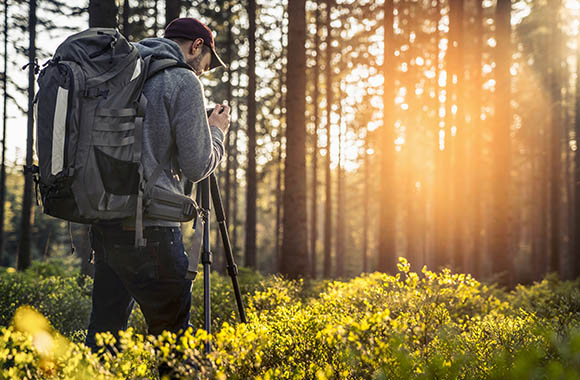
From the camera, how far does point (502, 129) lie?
13.8 metres

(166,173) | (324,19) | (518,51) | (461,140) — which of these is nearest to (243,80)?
(324,19)

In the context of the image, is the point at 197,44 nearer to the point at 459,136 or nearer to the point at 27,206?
the point at 27,206

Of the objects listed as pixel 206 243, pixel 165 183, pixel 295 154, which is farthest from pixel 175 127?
pixel 295 154

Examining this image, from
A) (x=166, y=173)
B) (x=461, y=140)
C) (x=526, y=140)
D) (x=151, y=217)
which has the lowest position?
(x=151, y=217)

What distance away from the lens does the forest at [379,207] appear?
315 cm

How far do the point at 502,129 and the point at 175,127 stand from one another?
12.9m

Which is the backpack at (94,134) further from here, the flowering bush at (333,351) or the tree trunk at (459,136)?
the tree trunk at (459,136)

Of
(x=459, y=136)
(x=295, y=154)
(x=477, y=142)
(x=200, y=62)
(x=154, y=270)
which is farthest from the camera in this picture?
(x=477, y=142)

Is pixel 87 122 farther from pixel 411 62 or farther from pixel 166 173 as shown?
pixel 411 62

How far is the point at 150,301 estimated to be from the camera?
9.61 feet

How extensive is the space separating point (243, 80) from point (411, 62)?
32.4ft

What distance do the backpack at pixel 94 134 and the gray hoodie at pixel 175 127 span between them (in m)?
0.07

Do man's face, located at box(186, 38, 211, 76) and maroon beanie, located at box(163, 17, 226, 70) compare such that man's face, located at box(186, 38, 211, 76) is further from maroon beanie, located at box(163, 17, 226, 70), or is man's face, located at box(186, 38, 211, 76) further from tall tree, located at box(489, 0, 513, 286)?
tall tree, located at box(489, 0, 513, 286)

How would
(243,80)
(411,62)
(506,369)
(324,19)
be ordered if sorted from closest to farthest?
(506,369) → (411,62) → (324,19) → (243,80)
